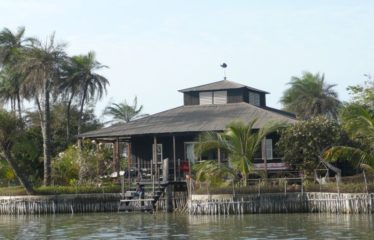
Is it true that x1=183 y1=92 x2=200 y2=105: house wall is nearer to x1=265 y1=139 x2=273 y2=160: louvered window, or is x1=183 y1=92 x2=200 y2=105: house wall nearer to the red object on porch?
x1=265 y1=139 x2=273 y2=160: louvered window

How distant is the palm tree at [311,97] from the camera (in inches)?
2901

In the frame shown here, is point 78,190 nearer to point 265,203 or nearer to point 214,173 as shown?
point 214,173

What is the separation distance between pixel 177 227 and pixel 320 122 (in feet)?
44.3

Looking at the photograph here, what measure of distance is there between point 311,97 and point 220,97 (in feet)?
74.4

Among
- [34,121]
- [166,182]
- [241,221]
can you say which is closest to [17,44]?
[34,121]

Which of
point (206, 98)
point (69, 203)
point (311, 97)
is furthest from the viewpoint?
point (311, 97)

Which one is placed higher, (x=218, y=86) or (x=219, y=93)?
(x=218, y=86)

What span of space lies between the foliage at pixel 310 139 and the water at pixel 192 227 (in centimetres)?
659

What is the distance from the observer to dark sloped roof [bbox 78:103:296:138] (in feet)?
156

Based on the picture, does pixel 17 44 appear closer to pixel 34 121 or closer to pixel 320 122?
pixel 34 121

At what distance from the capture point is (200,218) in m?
38.0

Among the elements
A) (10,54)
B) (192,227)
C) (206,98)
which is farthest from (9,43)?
(192,227)

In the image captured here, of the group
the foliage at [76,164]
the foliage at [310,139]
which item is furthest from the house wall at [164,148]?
the foliage at [310,139]

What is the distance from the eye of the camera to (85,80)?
64.6 meters
